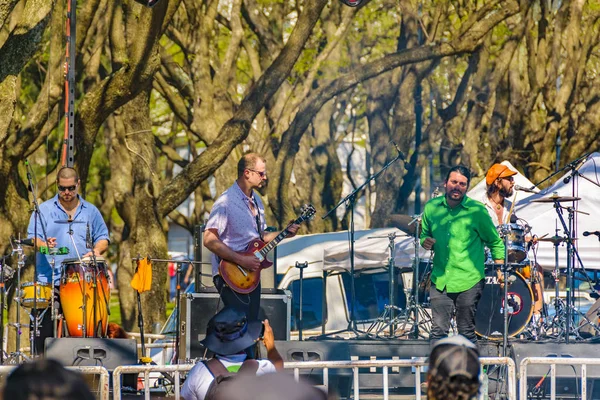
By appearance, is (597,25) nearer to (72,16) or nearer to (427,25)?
(427,25)

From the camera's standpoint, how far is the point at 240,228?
32.4 ft

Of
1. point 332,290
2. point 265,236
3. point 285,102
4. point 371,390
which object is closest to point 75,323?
point 265,236

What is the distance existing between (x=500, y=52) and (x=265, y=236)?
15166 mm

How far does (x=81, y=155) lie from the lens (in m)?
15.0

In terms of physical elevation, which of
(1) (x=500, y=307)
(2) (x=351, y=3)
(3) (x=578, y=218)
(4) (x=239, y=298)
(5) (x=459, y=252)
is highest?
(2) (x=351, y=3)

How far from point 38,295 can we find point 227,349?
14.3ft

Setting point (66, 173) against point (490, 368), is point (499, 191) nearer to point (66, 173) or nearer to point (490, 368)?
point (490, 368)

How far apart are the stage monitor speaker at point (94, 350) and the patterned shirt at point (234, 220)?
1010 mm

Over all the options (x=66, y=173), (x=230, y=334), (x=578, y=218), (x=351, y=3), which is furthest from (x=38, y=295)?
(x=578, y=218)

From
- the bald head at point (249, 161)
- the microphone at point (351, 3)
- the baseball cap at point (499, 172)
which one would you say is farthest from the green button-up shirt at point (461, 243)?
the microphone at point (351, 3)

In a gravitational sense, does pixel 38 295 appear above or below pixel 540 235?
below

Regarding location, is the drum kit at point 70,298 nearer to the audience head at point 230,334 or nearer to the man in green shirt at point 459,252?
the man in green shirt at point 459,252

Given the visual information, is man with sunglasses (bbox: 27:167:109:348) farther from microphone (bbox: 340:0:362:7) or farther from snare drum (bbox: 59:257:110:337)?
microphone (bbox: 340:0:362:7)

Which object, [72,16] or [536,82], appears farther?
[536,82]
